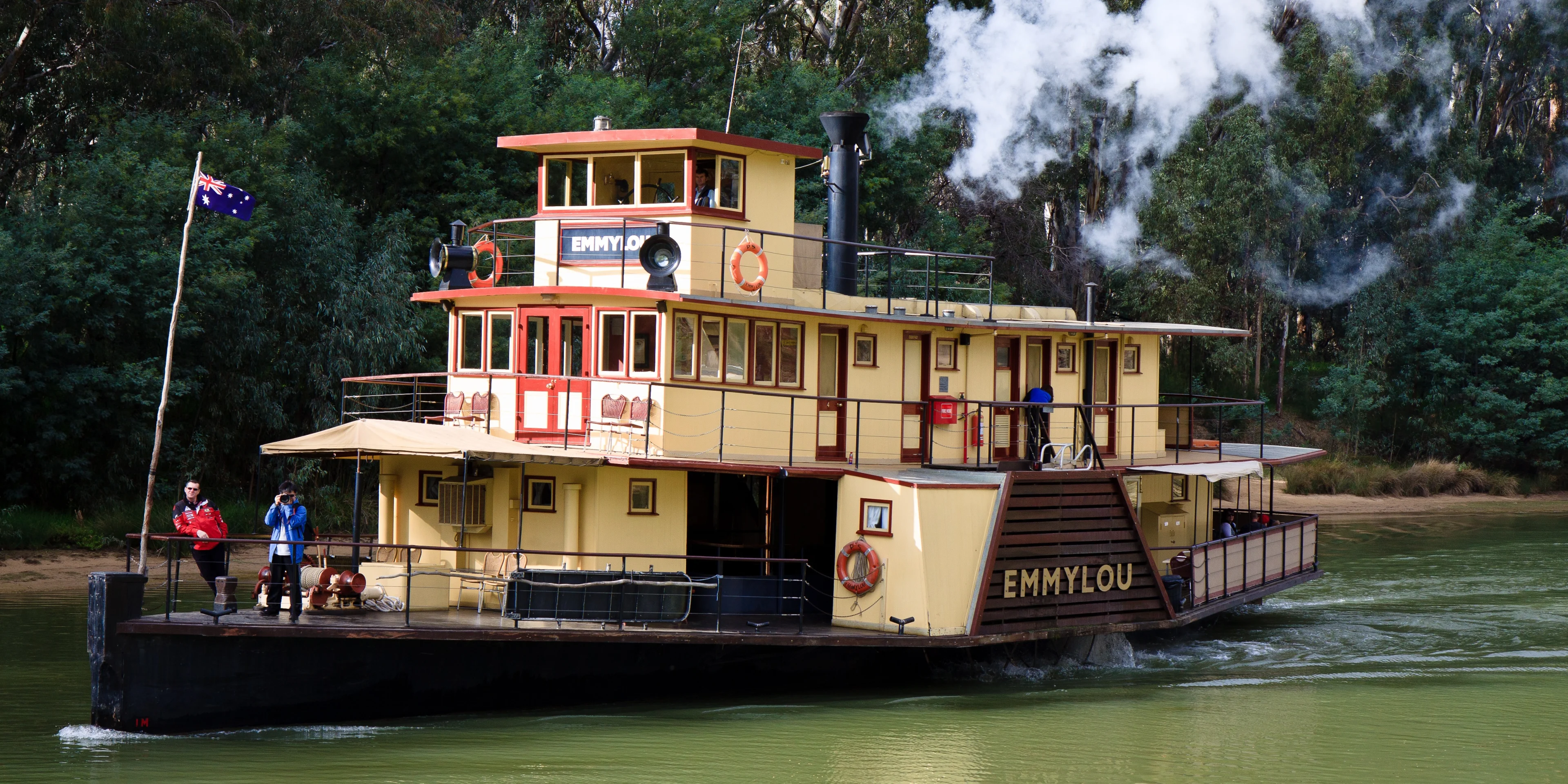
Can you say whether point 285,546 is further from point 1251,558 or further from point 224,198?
point 1251,558

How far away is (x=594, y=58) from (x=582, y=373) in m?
30.6

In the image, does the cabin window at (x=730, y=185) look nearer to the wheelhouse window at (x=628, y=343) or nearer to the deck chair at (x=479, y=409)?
the wheelhouse window at (x=628, y=343)

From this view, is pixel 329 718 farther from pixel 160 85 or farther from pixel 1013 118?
pixel 1013 118

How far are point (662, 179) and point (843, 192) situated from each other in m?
3.49

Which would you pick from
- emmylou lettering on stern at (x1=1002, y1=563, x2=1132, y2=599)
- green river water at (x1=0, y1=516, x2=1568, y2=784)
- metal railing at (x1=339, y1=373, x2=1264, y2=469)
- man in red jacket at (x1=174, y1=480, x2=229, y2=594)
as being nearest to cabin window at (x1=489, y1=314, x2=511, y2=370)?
metal railing at (x1=339, y1=373, x2=1264, y2=469)

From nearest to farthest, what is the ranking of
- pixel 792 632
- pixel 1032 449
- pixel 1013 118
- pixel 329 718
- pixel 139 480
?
pixel 329 718 < pixel 792 632 < pixel 1032 449 < pixel 139 480 < pixel 1013 118

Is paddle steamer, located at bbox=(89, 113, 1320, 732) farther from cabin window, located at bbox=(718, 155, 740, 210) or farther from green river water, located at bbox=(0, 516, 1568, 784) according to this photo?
green river water, located at bbox=(0, 516, 1568, 784)

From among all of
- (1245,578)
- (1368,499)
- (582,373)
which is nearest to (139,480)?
(582,373)

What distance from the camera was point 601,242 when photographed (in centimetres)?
1808

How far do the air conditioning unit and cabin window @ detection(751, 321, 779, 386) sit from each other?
329 cm

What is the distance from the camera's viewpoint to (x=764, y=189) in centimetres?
1852

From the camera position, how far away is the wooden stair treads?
661 inches

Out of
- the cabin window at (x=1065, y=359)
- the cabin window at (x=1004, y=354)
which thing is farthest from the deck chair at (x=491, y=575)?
the cabin window at (x=1065, y=359)

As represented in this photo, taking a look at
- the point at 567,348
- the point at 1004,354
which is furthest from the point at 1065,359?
the point at 567,348
